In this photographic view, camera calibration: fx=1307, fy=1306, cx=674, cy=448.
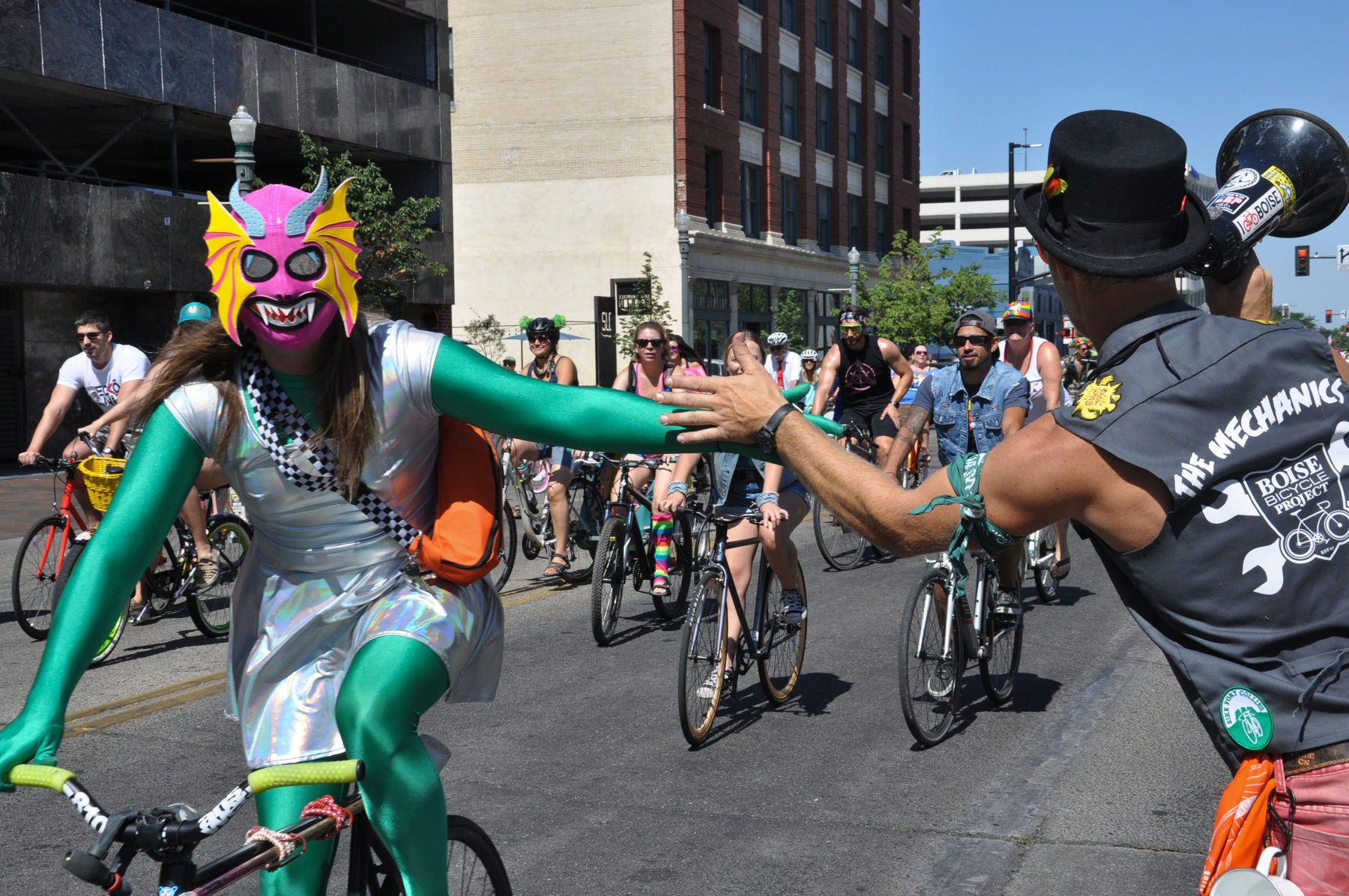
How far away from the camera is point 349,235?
295 centimetres

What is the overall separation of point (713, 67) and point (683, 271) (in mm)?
7568

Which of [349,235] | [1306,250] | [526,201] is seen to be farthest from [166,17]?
[1306,250]

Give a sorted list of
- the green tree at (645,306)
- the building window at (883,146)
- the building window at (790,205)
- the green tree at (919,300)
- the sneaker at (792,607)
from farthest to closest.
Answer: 1. the building window at (883,146)
2. the building window at (790,205)
3. the green tree at (919,300)
4. the green tree at (645,306)
5. the sneaker at (792,607)

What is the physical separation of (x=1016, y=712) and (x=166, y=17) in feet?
69.4

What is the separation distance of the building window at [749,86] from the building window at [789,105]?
196 cm

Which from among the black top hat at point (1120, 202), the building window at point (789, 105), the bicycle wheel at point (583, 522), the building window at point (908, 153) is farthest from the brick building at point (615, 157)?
the black top hat at point (1120, 202)

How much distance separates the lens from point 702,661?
6.25m

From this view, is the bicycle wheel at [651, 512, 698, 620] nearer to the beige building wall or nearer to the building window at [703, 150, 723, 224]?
the beige building wall

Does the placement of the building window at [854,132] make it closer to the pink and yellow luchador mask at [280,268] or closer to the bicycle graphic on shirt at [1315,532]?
the pink and yellow luchador mask at [280,268]

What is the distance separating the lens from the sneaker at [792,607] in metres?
6.95

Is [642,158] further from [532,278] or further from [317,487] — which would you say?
[317,487]

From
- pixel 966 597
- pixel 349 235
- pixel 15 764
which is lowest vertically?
pixel 966 597

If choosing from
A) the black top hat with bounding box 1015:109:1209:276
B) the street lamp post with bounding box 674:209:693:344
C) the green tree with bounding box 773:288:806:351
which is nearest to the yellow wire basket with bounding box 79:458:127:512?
the black top hat with bounding box 1015:109:1209:276

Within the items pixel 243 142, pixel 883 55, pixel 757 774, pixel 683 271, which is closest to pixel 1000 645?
pixel 757 774
